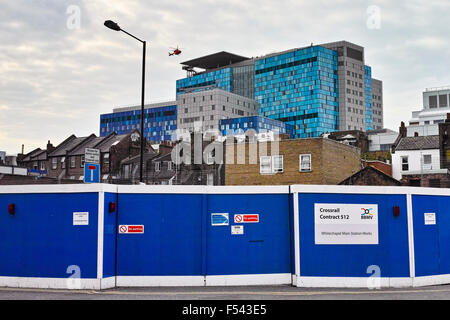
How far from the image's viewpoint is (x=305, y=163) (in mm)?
47812

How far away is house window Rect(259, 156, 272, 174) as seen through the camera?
49750mm

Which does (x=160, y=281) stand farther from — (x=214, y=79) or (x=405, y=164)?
(x=214, y=79)

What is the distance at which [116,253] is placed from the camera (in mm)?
15570

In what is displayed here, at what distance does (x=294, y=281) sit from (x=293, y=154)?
33333mm

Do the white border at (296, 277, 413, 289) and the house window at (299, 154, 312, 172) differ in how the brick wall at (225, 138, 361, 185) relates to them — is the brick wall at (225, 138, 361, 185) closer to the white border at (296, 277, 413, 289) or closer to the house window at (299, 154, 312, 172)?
the house window at (299, 154, 312, 172)

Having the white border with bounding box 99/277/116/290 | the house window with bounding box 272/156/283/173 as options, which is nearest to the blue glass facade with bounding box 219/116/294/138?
the house window with bounding box 272/156/283/173

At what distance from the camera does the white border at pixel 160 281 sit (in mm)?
15461

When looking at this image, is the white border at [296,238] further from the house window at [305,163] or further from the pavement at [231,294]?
the house window at [305,163]

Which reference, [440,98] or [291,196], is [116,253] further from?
[440,98]

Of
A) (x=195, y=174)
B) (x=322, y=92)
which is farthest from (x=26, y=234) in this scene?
(x=322, y=92)

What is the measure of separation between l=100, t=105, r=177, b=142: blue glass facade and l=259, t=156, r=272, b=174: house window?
120323mm

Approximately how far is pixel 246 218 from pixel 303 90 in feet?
514

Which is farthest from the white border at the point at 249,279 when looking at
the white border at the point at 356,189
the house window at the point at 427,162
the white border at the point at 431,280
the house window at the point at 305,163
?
the house window at the point at 427,162
